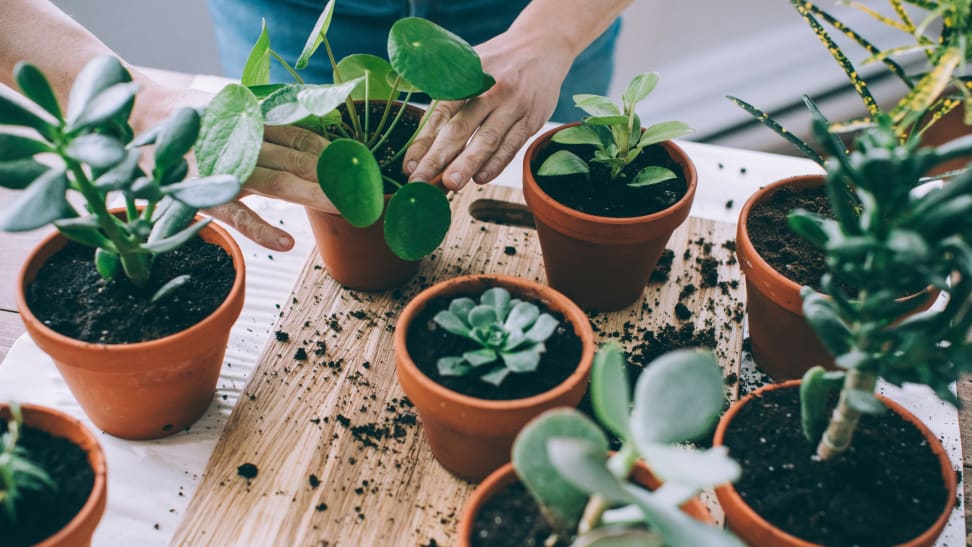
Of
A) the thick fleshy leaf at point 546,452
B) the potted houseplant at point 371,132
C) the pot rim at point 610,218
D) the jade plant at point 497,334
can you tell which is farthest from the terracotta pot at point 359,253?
the thick fleshy leaf at point 546,452

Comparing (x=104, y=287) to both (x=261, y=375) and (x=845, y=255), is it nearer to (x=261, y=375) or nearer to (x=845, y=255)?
(x=261, y=375)

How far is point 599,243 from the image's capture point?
1025 millimetres

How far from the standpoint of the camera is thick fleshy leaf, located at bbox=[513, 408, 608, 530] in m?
0.57

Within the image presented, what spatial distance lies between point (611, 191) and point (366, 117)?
342mm

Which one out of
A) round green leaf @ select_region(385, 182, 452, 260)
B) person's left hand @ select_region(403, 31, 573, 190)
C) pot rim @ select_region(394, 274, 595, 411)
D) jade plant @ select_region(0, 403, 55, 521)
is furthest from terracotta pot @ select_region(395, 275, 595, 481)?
jade plant @ select_region(0, 403, 55, 521)

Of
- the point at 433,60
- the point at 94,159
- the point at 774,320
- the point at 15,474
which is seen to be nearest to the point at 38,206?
the point at 94,159

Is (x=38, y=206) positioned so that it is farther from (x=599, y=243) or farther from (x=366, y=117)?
(x=599, y=243)

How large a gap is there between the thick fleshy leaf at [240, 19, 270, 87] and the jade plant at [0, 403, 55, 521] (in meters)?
0.49

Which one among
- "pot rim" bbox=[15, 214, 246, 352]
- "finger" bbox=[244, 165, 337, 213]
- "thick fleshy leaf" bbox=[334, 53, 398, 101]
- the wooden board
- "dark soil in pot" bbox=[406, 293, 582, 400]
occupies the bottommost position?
the wooden board

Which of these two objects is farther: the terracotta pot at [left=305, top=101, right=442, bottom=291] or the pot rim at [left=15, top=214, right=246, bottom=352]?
the terracotta pot at [left=305, top=101, right=442, bottom=291]

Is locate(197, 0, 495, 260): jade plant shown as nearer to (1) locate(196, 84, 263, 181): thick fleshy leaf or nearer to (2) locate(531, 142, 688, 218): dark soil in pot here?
(1) locate(196, 84, 263, 181): thick fleshy leaf

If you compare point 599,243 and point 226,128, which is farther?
point 599,243

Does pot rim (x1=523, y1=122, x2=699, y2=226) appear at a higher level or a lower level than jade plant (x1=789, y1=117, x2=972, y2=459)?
lower

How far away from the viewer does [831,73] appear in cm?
236
